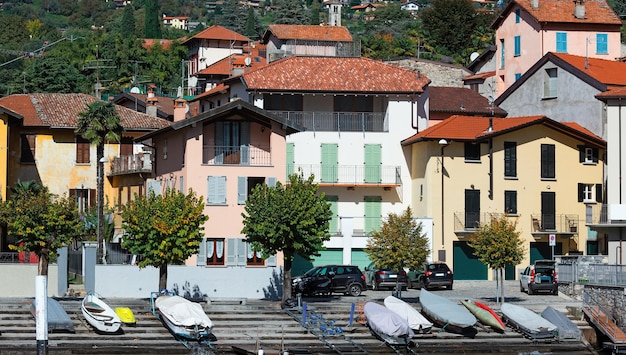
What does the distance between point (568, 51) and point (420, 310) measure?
41260 millimetres

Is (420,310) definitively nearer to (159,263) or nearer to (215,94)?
(159,263)

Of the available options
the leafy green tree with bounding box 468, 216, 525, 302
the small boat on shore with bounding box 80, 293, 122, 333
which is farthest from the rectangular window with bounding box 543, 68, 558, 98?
the small boat on shore with bounding box 80, 293, 122, 333

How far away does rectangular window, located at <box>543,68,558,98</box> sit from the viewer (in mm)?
79438

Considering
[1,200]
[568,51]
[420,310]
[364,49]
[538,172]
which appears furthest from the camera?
[364,49]

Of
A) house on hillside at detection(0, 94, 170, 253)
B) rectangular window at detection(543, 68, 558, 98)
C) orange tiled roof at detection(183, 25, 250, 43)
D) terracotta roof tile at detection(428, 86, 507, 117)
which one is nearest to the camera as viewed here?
house on hillside at detection(0, 94, 170, 253)

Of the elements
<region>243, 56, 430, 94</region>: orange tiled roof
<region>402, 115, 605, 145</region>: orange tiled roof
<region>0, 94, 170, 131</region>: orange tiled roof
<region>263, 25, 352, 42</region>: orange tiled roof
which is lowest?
<region>402, 115, 605, 145</region>: orange tiled roof

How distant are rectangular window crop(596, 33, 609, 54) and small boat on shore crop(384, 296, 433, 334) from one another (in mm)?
43535

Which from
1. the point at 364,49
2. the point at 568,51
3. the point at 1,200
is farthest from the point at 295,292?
the point at 364,49

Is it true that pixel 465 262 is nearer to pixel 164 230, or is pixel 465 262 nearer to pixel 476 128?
pixel 476 128

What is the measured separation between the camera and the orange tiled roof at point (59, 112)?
79.9 meters

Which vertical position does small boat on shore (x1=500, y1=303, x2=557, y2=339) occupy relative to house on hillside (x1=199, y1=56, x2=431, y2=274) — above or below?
below

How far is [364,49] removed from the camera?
457 feet

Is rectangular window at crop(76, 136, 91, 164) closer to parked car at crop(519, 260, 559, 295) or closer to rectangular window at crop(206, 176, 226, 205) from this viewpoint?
rectangular window at crop(206, 176, 226, 205)

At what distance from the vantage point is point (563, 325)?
174 ft
